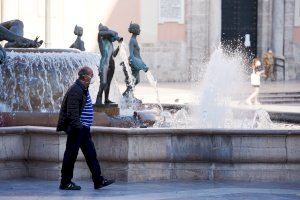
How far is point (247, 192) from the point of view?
10.5 m

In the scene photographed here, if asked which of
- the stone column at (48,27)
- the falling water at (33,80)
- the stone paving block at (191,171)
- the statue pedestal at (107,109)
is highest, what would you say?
the stone column at (48,27)

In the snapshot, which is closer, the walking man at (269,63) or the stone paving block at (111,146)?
the stone paving block at (111,146)

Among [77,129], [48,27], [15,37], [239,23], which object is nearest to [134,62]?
[15,37]

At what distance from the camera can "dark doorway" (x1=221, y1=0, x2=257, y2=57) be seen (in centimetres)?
3675

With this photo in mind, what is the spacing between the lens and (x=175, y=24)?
35.3m

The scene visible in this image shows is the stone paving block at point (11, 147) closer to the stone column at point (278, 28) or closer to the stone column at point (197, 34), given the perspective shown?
the stone column at point (197, 34)

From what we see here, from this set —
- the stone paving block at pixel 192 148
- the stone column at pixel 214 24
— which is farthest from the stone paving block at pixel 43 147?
the stone column at pixel 214 24

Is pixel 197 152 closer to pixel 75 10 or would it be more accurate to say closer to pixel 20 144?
pixel 20 144

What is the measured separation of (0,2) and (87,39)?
3296mm

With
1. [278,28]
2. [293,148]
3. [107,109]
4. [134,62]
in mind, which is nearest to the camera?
[293,148]

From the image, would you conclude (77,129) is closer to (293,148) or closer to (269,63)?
(293,148)

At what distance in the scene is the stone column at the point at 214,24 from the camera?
35625 mm

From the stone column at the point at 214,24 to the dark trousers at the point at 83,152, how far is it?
25.2m

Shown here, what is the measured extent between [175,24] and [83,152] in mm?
25171
